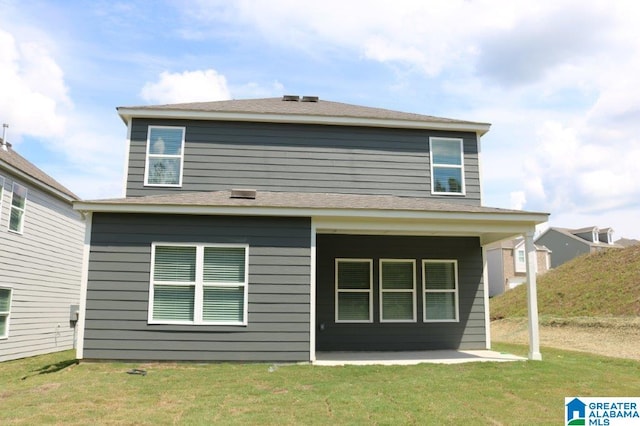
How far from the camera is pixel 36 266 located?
13500 mm

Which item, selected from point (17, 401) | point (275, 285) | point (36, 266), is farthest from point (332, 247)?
point (36, 266)

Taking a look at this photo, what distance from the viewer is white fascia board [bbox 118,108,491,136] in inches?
440

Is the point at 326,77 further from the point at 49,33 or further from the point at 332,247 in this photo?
the point at 49,33

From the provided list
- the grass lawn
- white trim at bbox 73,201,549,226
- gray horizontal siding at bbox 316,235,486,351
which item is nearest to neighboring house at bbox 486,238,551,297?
gray horizontal siding at bbox 316,235,486,351

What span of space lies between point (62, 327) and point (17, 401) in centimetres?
972

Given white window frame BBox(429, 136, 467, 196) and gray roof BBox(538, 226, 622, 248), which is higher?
gray roof BBox(538, 226, 622, 248)

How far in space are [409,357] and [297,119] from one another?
5.81m

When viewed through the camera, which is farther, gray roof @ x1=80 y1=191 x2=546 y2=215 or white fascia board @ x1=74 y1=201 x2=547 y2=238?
gray roof @ x1=80 y1=191 x2=546 y2=215

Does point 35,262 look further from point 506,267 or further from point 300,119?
point 506,267

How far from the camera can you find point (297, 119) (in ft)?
38.0

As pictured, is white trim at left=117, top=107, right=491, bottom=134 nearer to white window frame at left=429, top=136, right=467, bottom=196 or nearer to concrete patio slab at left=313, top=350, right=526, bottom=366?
white window frame at left=429, top=136, right=467, bottom=196

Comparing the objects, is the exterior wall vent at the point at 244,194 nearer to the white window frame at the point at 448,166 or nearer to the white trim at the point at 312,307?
the white trim at the point at 312,307

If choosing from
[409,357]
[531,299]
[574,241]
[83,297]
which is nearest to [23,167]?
[83,297]

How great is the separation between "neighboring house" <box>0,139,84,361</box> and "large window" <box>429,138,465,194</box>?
10.1m
